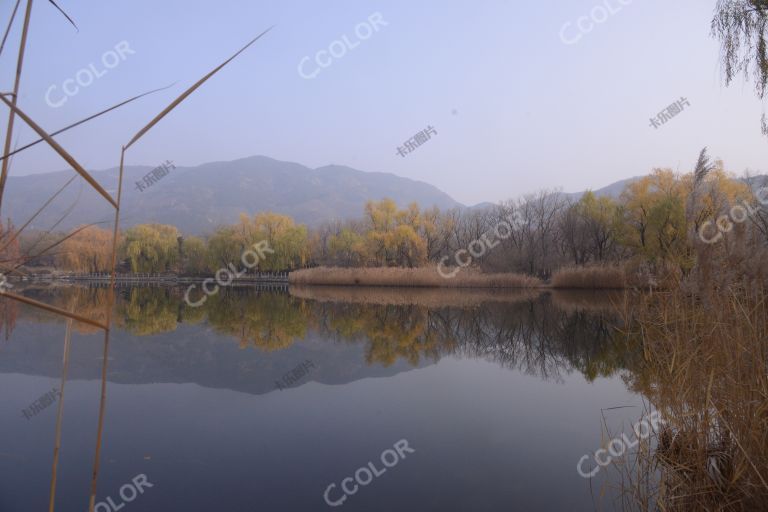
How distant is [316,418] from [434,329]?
607 centimetres

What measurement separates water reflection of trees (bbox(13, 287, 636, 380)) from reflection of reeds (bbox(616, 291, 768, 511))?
3.59 m

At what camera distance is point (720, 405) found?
8.64ft

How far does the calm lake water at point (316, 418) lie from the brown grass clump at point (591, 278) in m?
13.5

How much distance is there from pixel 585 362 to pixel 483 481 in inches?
174

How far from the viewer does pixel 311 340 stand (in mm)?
9305

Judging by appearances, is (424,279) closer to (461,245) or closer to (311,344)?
(311,344)

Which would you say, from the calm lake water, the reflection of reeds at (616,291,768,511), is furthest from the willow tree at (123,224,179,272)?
the reflection of reeds at (616,291,768,511)

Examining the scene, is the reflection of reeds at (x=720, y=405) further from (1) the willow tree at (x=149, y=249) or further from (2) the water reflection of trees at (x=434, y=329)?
(1) the willow tree at (x=149, y=249)

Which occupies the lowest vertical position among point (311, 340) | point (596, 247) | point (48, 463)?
point (48, 463)

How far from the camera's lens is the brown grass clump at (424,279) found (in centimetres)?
2412

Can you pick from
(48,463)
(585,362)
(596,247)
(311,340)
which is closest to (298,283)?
(596,247)

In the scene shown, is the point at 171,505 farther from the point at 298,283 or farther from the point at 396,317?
the point at 298,283

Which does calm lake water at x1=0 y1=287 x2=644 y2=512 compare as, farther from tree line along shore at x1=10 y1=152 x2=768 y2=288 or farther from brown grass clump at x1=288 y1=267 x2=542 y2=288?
brown grass clump at x1=288 y1=267 x2=542 y2=288

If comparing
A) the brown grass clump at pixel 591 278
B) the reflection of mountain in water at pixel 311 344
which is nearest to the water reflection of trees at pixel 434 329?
the reflection of mountain in water at pixel 311 344
